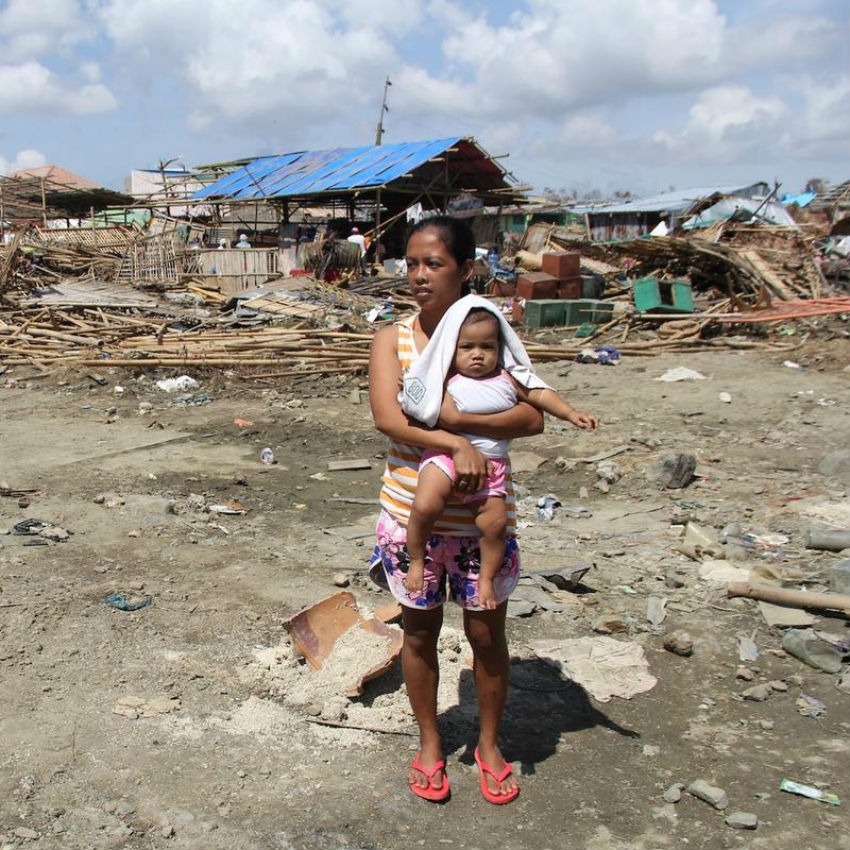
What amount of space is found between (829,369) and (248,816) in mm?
9428

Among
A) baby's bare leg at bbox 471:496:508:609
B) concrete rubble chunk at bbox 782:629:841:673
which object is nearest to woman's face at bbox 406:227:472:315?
baby's bare leg at bbox 471:496:508:609

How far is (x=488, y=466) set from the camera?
87.9 inches

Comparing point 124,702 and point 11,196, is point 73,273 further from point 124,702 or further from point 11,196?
point 124,702

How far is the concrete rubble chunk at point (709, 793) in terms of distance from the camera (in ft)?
8.10

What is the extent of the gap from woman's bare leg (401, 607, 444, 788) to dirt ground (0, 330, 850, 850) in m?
0.12

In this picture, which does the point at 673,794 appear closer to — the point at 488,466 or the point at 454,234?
the point at 488,466

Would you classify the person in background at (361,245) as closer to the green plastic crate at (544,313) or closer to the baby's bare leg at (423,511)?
the green plastic crate at (544,313)

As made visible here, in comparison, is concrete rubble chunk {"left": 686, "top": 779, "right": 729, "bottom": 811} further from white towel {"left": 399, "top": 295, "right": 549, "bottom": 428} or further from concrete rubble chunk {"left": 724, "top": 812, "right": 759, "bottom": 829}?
white towel {"left": 399, "top": 295, "right": 549, "bottom": 428}

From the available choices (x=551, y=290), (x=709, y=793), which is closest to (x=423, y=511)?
(x=709, y=793)

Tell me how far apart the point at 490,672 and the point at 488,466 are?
66cm

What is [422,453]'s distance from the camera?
2.29 meters

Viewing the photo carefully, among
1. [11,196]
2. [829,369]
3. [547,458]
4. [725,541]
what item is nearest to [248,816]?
[725,541]

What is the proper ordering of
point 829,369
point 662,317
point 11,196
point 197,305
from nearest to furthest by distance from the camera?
1. point 829,369
2. point 662,317
3. point 197,305
4. point 11,196

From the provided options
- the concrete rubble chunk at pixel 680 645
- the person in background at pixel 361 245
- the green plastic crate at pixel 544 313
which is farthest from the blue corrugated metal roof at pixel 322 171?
the concrete rubble chunk at pixel 680 645
